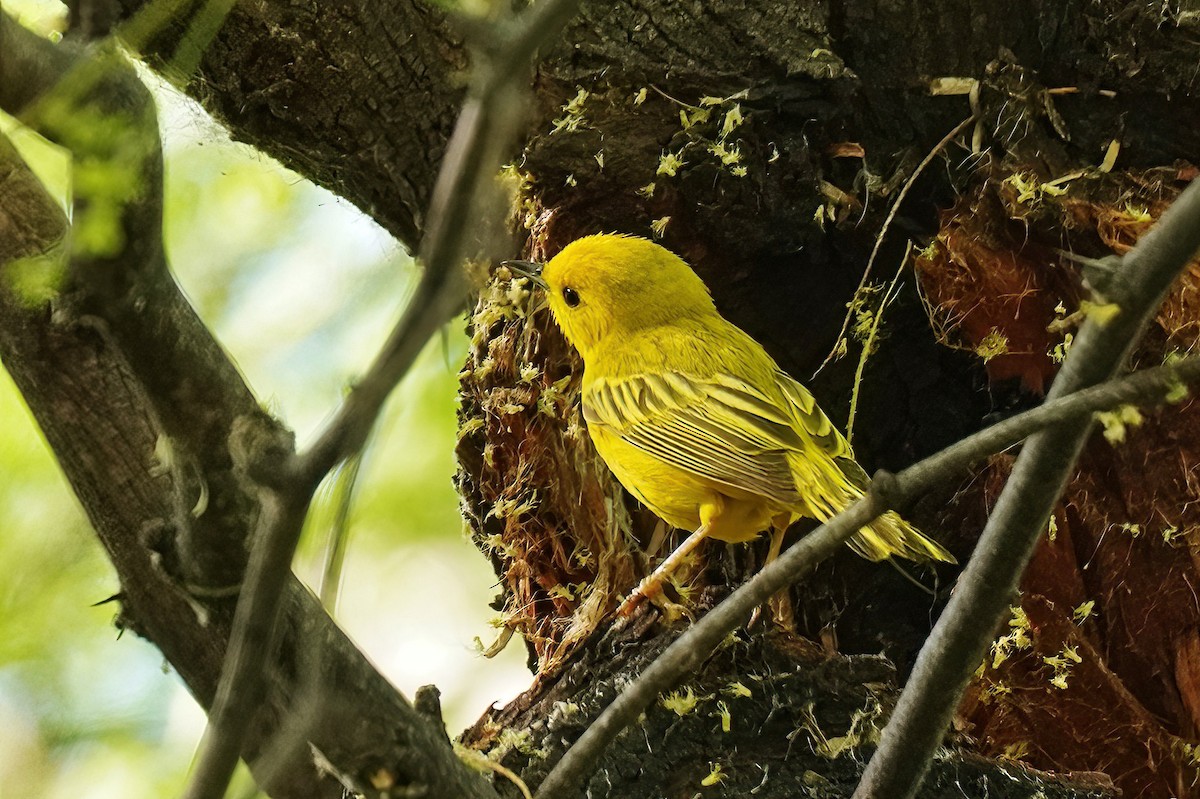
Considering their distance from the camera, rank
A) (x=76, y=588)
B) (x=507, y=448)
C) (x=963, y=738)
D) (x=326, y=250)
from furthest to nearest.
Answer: (x=507, y=448), (x=963, y=738), (x=326, y=250), (x=76, y=588)

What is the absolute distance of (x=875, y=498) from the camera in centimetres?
167

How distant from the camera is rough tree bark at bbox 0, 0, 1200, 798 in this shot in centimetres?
314

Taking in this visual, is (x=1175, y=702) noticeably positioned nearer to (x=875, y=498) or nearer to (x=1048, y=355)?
(x=1048, y=355)

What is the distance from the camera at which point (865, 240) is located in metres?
3.57

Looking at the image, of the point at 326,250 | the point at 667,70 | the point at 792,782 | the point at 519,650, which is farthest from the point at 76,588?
the point at 519,650

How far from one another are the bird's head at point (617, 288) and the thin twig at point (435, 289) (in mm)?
2588

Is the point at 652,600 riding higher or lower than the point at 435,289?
lower

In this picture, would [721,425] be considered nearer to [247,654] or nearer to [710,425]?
[710,425]

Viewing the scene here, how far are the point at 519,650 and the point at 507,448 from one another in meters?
1.79

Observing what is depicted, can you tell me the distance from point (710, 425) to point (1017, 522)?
173 cm

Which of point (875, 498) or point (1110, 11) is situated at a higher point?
point (1110, 11)

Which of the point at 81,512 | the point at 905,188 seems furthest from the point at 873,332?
the point at 81,512

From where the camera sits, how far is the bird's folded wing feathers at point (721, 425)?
3.39 m

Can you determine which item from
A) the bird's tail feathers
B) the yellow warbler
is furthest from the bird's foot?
the bird's tail feathers
